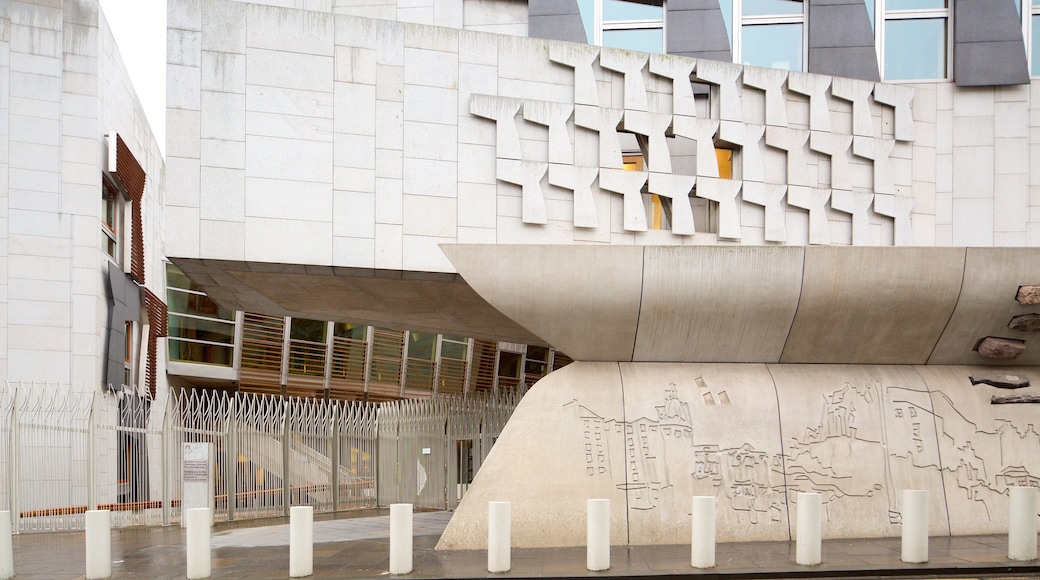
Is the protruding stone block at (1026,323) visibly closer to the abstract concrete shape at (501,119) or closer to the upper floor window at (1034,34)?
the upper floor window at (1034,34)

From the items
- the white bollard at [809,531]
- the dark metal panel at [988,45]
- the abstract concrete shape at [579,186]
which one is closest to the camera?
the white bollard at [809,531]

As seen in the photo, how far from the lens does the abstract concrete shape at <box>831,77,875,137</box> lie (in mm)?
16719

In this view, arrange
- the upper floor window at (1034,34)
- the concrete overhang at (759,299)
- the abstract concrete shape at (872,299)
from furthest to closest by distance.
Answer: the upper floor window at (1034,34)
the abstract concrete shape at (872,299)
the concrete overhang at (759,299)

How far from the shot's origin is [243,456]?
17688mm

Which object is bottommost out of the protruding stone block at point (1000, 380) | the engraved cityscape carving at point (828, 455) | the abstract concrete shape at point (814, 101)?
the engraved cityscape carving at point (828, 455)

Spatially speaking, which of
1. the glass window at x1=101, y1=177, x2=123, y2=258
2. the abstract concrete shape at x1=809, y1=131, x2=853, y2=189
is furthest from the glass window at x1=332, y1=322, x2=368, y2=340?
the abstract concrete shape at x1=809, y1=131, x2=853, y2=189

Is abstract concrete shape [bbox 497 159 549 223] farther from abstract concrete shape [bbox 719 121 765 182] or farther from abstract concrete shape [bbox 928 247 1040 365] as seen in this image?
abstract concrete shape [bbox 928 247 1040 365]

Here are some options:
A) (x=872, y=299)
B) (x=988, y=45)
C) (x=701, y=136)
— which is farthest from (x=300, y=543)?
(x=988, y=45)

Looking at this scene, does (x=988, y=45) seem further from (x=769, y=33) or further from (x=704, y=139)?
(x=704, y=139)

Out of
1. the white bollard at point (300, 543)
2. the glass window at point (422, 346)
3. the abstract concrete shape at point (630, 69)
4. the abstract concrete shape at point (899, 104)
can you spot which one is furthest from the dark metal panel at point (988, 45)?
the glass window at point (422, 346)

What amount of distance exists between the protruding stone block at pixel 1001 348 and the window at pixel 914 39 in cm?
596

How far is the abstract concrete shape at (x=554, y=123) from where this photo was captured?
51.5 ft

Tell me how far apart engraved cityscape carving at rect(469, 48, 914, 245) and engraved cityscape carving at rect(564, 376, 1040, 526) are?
12.6ft

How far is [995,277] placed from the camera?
13805 millimetres
